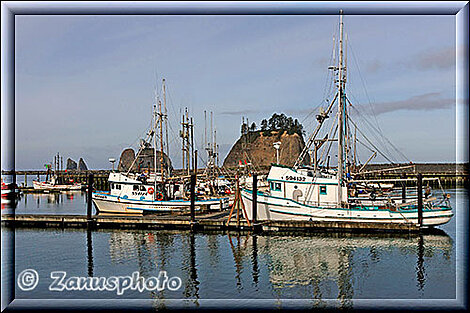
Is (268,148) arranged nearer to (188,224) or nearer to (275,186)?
(275,186)

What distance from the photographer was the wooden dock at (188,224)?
96.6ft

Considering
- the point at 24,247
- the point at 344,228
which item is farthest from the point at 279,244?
the point at 24,247

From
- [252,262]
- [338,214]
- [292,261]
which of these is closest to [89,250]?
[252,262]

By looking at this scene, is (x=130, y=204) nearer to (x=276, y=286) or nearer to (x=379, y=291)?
(x=276, y=286)

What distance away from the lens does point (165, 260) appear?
2366cm

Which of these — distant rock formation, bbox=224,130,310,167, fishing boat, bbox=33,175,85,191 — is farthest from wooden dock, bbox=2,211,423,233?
distant rock formation, bbox=224,130,310,167

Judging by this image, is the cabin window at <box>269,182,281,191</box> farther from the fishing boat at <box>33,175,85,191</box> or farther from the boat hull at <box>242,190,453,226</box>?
the fishing boat at <box>33,175,85,191</box>

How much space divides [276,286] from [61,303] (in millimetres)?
8581

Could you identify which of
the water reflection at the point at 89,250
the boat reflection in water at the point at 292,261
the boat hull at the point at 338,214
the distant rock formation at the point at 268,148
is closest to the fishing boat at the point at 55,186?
the water reflection at the point at 89,250

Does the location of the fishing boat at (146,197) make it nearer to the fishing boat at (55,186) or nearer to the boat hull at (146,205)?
the boat hull at (146,205)

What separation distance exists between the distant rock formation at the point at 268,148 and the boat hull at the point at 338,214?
95.5 m

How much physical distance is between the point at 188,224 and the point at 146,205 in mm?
8663

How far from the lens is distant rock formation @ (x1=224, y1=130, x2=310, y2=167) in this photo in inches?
5153

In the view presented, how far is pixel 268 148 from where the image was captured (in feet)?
448
